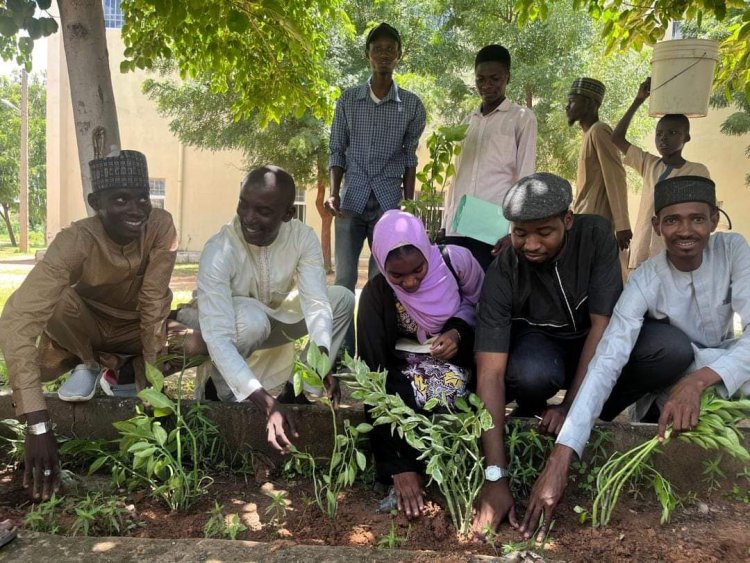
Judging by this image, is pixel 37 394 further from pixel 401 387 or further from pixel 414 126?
pixel 414 126

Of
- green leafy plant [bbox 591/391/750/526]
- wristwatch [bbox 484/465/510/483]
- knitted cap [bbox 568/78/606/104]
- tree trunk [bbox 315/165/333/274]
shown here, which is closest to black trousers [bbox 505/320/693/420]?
green leafy plant [bbox 591/391/750/526]

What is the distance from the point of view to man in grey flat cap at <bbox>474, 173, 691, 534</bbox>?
7.99 ft

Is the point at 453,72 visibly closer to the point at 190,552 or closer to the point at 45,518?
the point at 45,518

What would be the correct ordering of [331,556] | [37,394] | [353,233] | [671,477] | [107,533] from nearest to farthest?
[331,556] → [107,533] → [37,394] → [671,477] → [353,233]

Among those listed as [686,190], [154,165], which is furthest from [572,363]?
[154,165]

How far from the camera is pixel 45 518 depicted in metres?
2.20

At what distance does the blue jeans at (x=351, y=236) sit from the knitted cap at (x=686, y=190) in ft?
6.43

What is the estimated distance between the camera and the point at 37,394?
2.39 metres

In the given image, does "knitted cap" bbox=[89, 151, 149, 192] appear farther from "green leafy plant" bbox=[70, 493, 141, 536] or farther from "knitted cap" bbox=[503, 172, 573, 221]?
"knitted cap" bbox=[503, 172, 573, 221]

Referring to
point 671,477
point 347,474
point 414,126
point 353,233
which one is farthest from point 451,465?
point 414,126

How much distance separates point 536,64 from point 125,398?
10.6 m

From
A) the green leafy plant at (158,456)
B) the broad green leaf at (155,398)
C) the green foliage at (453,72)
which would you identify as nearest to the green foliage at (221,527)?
the green leafy plant at (158,456)

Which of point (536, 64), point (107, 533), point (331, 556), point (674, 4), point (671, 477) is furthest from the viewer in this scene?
point (536, 64)

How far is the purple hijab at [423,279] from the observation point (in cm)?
257
